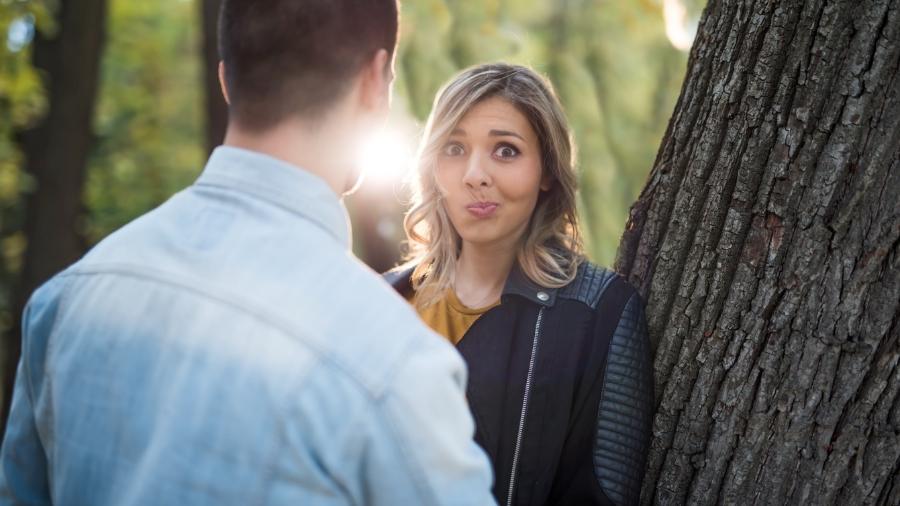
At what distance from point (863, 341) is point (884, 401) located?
0.14 metres

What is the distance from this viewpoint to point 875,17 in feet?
6.82

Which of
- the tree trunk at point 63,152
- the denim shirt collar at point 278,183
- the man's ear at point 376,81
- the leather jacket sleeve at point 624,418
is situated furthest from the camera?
the tree trunk at point 63,152

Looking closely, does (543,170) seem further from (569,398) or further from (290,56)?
(290,56)

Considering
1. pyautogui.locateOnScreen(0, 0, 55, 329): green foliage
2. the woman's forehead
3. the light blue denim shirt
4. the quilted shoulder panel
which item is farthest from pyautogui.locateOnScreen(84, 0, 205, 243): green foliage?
the light blue denim shirt

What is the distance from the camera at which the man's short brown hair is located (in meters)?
1.57

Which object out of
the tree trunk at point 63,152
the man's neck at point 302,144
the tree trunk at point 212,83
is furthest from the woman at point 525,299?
the tree trunk at point 63,152

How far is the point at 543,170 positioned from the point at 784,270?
2.91 ft

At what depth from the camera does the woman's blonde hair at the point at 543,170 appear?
2.75m

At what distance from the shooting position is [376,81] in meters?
1.66

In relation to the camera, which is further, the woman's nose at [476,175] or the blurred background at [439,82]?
the blurred background at [439,82]

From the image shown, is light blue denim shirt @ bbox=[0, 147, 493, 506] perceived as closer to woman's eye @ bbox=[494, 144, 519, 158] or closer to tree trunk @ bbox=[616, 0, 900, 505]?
tree trunk @ bbox=[616, 0, 900, 505]

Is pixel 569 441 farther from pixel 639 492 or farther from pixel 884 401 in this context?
pixel 884 401

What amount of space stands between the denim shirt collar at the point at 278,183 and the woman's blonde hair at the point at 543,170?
1.15m

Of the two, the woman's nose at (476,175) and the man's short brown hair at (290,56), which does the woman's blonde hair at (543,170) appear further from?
the man's short brown hair at (290,56)
